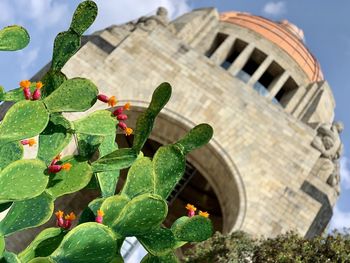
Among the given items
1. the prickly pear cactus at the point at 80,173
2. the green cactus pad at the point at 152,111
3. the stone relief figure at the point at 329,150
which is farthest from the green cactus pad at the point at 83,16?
the stone relief figure at the point at 329,150

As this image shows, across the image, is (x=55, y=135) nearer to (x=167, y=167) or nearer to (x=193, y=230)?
(x=167, y=167)

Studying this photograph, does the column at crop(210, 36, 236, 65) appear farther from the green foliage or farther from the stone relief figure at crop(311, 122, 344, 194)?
the green foliage

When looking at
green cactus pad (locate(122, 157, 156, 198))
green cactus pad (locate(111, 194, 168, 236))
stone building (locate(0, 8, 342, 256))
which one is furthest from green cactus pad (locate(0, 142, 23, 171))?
stone building (locate(0, 8, 342, 256))

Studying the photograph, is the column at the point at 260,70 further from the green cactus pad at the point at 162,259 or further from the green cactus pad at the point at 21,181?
the green cactus pad at the point at 21,181

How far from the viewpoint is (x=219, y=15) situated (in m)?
21.8

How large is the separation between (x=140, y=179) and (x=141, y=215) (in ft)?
1.52

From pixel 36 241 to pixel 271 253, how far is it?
6.55 m

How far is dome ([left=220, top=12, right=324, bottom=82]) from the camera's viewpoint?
20766 millimetres

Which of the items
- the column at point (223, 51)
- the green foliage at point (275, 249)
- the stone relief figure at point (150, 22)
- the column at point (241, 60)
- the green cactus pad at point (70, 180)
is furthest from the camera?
the column at point (223, 51)

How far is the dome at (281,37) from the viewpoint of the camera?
20766 mm

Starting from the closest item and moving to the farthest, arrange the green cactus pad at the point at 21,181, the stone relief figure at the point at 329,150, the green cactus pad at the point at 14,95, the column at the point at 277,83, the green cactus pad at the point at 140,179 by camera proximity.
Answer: the green cactus pad at the point at 21,181, the green cactus pad at the point at 140,179, the green cactus pad at the point at 14,95, the stone relief figure at the point at 329,150, the column at the point at 277,83

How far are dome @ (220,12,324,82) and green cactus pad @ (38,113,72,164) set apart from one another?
57.9 feet

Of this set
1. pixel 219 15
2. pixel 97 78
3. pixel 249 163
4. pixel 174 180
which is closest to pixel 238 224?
pixel 249 163

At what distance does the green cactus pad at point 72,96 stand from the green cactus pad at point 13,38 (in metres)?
0.57
